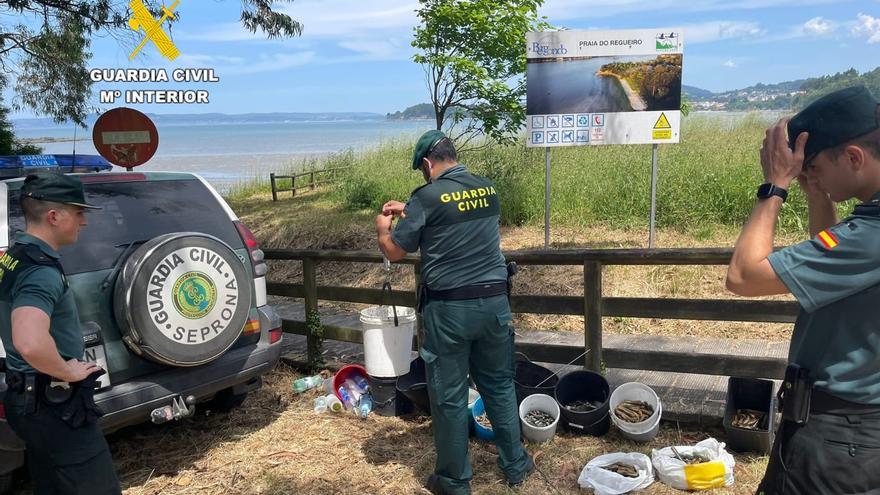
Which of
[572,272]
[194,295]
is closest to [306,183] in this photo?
[572,272]

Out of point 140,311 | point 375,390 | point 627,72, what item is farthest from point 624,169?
point 140,311

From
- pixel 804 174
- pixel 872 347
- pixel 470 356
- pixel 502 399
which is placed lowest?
pixel 502 399

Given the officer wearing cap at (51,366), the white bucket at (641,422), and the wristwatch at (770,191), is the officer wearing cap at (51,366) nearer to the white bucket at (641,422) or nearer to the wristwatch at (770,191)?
the wristwatch at (770,191)

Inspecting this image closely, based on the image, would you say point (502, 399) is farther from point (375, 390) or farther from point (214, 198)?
point (214, 198)

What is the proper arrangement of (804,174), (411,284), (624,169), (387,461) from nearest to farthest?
(804,174), (387,461), (411,284), (624,169)

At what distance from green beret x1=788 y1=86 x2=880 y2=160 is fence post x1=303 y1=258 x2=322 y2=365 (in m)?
4.28

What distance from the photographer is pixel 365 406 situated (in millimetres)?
4914

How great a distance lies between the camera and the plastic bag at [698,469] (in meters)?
3.51

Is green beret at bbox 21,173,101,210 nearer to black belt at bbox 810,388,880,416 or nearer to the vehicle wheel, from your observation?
the vehicle wheel

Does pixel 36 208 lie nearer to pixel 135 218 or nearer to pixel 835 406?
pixel 135 218

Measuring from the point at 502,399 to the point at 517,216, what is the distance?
6441 mm

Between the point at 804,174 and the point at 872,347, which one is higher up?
the point at 804,174

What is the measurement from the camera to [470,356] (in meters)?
3.75

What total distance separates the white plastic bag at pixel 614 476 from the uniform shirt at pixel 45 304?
8.58 feet
